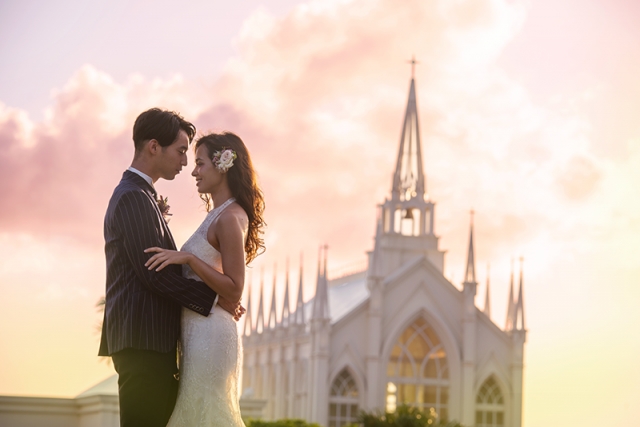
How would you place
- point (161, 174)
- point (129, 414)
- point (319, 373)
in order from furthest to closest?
point (319, 373) < point (161, 174) < point (129, 414)

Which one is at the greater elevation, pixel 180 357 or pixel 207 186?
pixel 207 186

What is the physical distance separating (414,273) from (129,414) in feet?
138

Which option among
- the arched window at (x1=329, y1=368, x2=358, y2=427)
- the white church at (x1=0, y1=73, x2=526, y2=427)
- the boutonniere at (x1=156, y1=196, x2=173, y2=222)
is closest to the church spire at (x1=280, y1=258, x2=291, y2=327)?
the white church at (x1=0, y1=73, x2=526, y2=427)

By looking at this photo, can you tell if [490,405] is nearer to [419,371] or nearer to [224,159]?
[419,371]

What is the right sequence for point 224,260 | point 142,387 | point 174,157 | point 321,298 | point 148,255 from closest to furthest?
point 142,387 → point 148,255 → point 224,260 → point 174,157 → point 321,298

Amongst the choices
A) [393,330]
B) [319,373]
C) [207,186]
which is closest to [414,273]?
[393,330]

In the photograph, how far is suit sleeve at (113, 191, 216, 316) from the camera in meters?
5.68

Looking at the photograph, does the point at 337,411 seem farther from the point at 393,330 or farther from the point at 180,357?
the point at 180,357

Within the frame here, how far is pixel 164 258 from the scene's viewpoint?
5703 mm

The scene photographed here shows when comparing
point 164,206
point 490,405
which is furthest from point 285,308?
point 164,206

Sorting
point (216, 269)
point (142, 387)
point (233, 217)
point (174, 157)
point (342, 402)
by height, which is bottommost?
point (342, 402)

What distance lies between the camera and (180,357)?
5.86 meters

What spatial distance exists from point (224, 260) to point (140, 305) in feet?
1.52

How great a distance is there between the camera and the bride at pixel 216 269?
5.77 m
